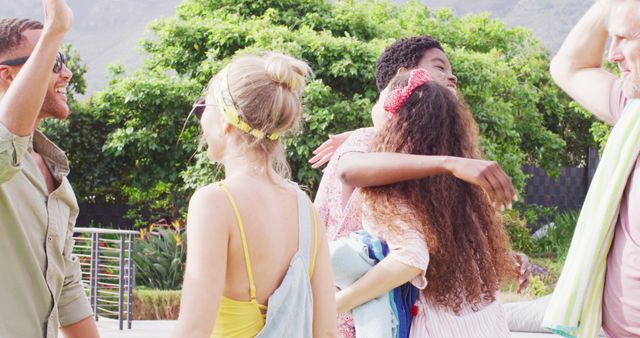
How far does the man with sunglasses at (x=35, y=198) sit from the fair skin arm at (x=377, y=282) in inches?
30.2

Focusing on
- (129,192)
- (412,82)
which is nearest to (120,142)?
(129,192)

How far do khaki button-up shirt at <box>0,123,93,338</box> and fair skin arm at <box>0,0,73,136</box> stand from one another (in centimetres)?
14

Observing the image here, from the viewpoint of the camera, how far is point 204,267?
2391mm

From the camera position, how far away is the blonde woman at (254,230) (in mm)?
2406

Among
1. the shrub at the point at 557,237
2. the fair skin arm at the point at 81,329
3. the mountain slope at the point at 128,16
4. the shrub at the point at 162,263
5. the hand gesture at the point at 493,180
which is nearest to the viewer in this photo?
the hand gesture at the point at 493,180

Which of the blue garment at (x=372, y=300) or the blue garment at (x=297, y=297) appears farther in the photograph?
the blue garment at (x=372, y=300)

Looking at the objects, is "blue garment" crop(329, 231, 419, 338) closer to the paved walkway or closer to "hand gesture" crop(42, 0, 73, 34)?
"hand gesture" crop(42, 0, 73, 34)

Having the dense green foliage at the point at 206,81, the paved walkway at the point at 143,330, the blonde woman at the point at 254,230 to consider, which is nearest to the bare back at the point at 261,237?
the blonde woman at the point at 254,230

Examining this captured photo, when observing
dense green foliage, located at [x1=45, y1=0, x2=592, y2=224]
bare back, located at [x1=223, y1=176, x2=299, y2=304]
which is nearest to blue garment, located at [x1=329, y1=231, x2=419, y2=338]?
bare back, located at [x1=223, y1=176, x2=299, y2=304]

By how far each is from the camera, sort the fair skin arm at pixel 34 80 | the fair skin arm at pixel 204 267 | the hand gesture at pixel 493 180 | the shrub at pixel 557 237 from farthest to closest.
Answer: the shrub at pixel 557 237 < the hand gesture at pixel 493 180 < the fair skin arm at pixel 204 267 < the fair skin arm at pixel 34 80

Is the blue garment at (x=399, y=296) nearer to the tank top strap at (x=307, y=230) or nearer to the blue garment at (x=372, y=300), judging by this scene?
the blue garment at (x=372, y=300)

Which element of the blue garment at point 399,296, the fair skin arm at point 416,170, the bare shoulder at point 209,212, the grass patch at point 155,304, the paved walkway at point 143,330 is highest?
the bare shoulder at point 209,212

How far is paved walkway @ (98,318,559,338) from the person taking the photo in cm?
938

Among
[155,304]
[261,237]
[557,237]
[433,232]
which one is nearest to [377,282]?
[433,232]
